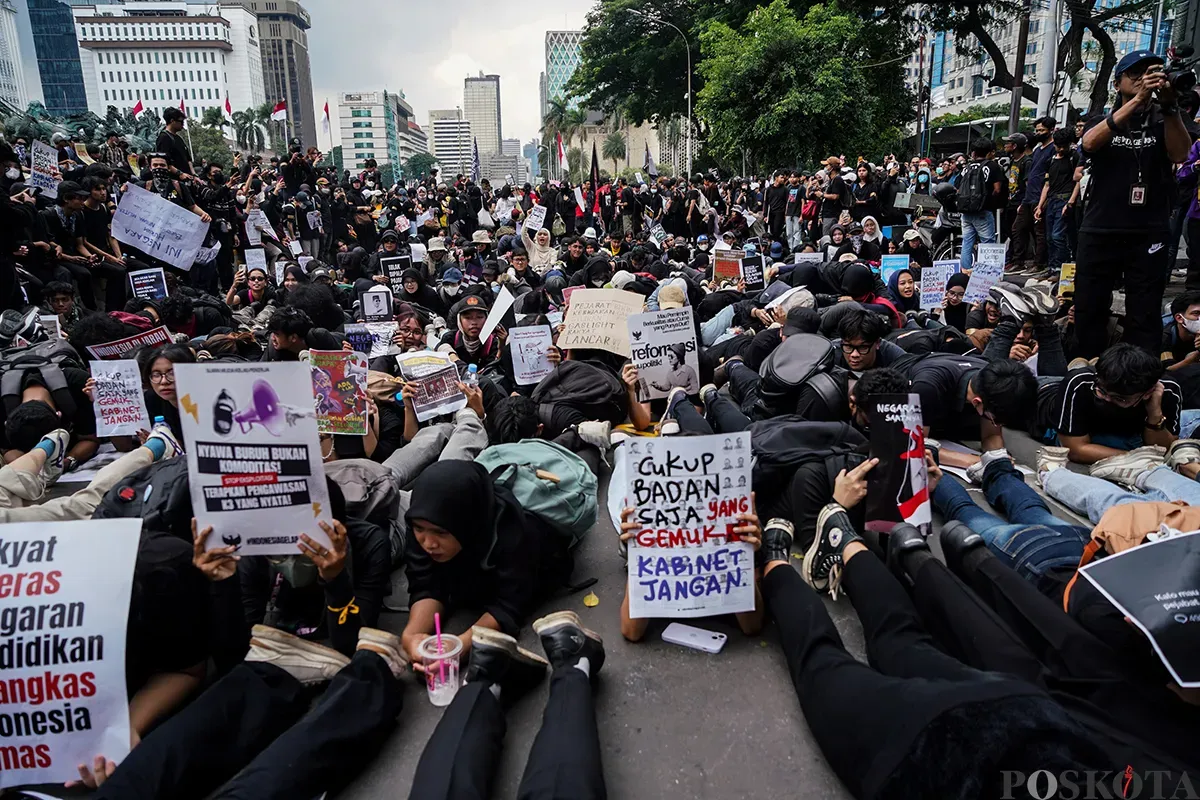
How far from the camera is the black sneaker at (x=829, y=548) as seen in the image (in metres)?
3.32

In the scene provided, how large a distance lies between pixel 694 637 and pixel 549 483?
1.02 meters

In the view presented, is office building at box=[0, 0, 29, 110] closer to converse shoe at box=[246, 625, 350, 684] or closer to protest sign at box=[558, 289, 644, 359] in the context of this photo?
protest sign at box=[558, 289, 644, 359]

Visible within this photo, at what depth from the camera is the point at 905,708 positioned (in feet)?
6.89

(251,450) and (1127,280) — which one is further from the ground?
(1127,280)

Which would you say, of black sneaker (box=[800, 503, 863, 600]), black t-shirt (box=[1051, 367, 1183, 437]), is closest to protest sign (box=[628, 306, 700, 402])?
black sneaker (box=[800, 503, 863, 600])

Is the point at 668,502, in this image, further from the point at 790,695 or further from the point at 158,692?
the point at 158,692

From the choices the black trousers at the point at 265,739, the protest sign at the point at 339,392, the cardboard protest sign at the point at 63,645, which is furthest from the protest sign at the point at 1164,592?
the protest sign at the point at 339,392

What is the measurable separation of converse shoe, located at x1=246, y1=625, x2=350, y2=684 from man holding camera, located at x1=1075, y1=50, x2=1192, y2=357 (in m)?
5.63

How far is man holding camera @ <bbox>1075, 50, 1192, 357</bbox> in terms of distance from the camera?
16.3ft

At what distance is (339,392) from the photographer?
4.80m

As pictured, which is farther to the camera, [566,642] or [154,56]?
[154,56]

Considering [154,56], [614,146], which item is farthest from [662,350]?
[154,56]

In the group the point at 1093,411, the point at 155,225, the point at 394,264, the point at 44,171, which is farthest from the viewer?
the point at 394,264

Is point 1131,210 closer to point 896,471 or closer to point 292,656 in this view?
point 896,471
